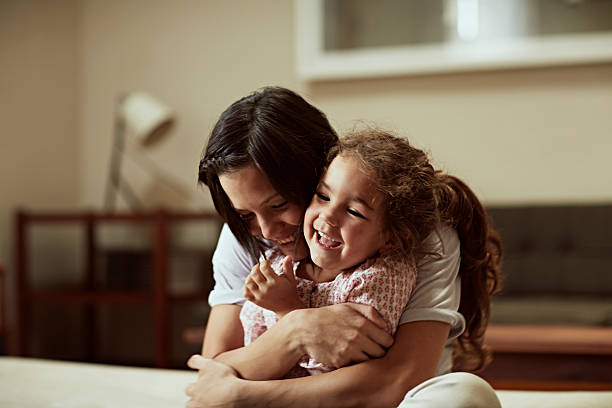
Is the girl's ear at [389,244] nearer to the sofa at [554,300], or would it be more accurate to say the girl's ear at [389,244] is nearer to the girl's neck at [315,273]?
the girl's neck at [315,273]

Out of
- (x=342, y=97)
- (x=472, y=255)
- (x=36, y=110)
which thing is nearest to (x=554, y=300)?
(x=342, y=97)

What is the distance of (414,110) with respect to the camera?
10.2 ft

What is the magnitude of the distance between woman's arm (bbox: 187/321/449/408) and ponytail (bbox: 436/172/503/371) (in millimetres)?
200

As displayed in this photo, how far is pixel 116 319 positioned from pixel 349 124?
1544 millimetres

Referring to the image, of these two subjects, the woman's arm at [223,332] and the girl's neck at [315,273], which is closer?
the girl's neck at [315,273]

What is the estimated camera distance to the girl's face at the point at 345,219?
40.9 inches

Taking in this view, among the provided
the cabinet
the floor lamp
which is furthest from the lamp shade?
the cabinet

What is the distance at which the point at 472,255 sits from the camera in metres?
1.23

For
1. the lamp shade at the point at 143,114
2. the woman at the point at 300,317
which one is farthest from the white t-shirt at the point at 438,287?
the lamp shade at the point at 143,114

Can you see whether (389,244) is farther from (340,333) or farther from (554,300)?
(554,300)

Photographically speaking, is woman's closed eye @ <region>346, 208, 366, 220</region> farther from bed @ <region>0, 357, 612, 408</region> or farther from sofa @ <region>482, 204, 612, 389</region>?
sofa @ <region>482, 204, 612, 389</region>

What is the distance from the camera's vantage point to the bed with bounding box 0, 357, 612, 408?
51.4 inches

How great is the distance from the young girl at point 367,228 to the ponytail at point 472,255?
2.3 inches

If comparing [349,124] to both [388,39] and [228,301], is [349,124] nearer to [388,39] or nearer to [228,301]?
[388,39]
